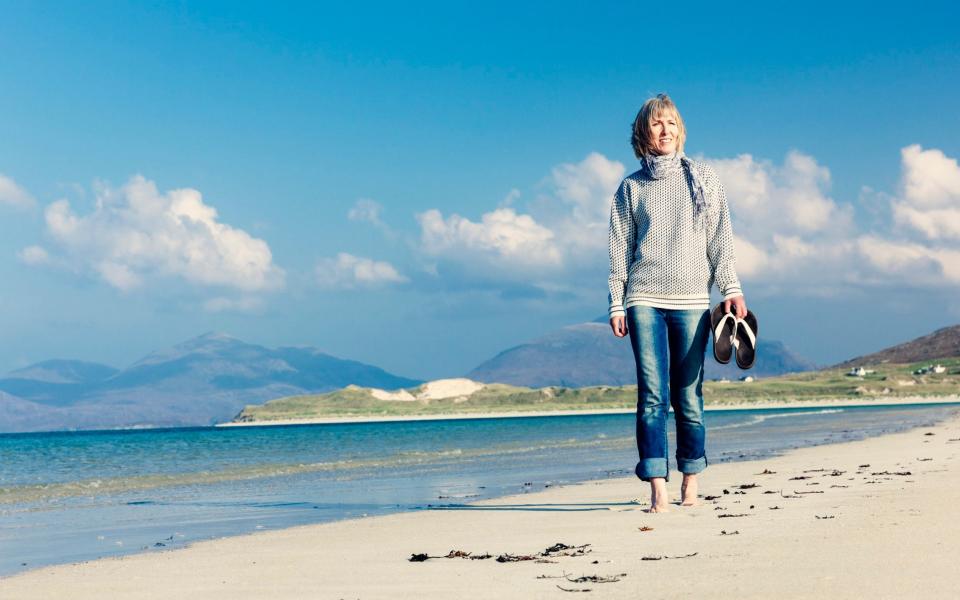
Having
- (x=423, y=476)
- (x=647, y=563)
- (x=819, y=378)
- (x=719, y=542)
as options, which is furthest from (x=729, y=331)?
(x=819, y=378)

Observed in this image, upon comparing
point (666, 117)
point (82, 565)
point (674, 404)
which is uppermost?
point (666, 117)

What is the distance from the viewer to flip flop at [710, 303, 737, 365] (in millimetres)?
7434

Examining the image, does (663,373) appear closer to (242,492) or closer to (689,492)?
(689,492)

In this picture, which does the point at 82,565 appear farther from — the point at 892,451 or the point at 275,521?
the point at 892,451

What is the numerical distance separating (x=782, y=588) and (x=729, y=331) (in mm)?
3553

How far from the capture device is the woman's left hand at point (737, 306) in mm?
7664

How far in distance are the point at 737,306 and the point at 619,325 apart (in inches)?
35.8

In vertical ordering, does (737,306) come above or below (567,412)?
below

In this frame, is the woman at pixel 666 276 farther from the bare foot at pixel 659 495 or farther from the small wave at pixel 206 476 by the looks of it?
the small wave at pixel 206 476

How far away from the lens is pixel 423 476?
16.1 meters

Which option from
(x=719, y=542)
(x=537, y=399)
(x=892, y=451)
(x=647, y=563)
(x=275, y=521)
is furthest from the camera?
(x=537, y=399)

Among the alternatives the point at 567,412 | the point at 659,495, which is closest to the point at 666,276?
the point at 659,495

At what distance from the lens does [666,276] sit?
759 cm

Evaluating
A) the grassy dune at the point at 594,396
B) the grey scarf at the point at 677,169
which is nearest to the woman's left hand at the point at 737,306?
the grey scarf at the point at 677,169
